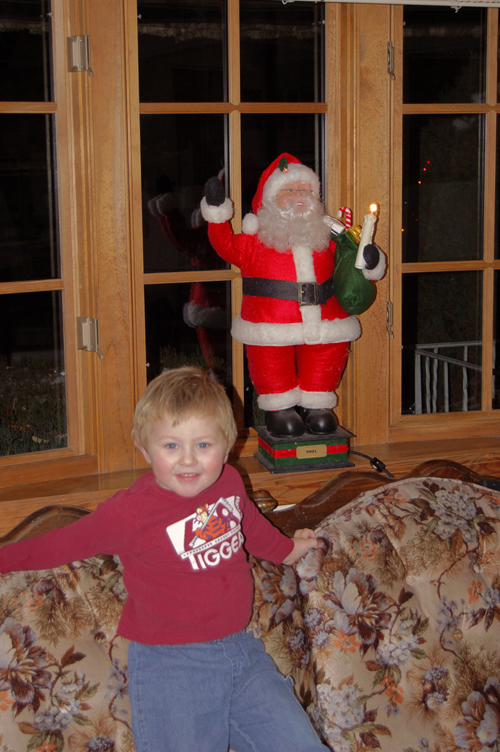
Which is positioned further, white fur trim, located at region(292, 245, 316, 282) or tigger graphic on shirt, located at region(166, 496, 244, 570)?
white fur trim, located at region(292, 245, 316, 282)

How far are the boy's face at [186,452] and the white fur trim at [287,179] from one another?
2.17 ft

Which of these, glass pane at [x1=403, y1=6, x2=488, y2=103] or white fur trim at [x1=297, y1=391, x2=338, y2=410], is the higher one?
glass pane at [x1=403, y1=6, x2=488, y2=103]

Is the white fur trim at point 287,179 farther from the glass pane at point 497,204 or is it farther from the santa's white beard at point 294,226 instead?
the glass pane at point 497,204

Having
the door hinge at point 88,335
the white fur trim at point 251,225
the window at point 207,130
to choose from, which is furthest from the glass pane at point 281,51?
the door hinge at point 88,335

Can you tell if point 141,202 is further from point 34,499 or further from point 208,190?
point 34,499

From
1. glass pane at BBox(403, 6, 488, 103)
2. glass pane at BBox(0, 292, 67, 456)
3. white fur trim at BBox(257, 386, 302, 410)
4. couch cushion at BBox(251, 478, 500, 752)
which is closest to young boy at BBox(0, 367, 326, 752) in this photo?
couch cushion at BBox(251, 478, 500, 752)

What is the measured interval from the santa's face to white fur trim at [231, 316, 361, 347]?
263mm

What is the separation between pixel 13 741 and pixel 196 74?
1440 mm

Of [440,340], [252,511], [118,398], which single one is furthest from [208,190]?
[440,340]

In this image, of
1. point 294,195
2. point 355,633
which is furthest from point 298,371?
point 355,633

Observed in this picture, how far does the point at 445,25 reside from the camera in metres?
1.83

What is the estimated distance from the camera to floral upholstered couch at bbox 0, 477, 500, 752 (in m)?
1.11

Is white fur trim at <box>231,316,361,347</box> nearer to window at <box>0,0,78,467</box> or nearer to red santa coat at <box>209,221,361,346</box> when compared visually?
red santa coat at <box>209,221,361,346</box>

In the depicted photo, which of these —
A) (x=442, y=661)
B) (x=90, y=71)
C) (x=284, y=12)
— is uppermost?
(x=284, y=12)
